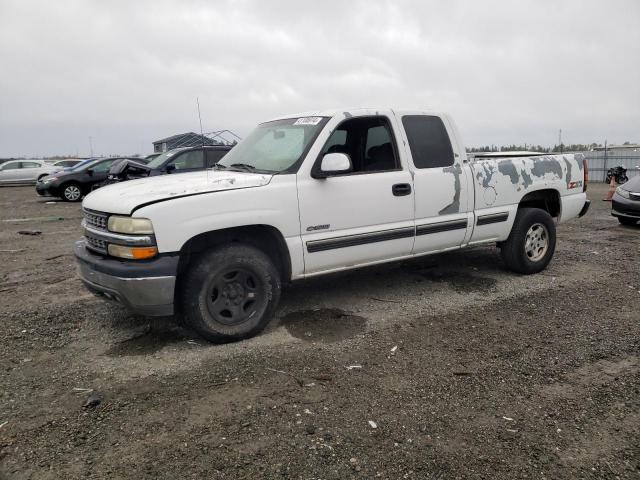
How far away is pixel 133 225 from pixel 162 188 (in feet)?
1.46

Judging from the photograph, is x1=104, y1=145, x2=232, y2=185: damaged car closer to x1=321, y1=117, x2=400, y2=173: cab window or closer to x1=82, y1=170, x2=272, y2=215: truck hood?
x1=321, y1=117, x2=400, y2=173: cab window

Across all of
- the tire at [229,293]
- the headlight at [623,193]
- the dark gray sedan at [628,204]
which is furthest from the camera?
the headlight at [623,193]

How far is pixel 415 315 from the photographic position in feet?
14.9

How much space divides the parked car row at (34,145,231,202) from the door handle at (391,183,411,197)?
7.31 metres

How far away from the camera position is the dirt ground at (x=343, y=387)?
2.47 meters

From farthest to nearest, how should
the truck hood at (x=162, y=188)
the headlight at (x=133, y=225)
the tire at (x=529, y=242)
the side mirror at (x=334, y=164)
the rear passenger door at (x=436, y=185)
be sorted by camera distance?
the tire at (x=529, y=242)
the rear passenger door at (x=436, y=185)
the side mirror at (x=334, y=164)
the truck hood at (x=162, y=188)
the headlight at (x=133, y=225)

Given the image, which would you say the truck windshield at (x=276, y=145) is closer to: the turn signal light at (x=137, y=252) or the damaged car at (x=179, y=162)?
the turn signal light at (x=137, y=252)

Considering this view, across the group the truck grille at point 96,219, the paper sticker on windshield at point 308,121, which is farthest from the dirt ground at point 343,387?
the paper sticker on windshield at point 308,121

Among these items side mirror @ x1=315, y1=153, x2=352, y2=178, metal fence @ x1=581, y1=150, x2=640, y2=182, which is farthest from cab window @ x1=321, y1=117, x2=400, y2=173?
metal fence @ x1=581, y1=150, x2=640, y2=182

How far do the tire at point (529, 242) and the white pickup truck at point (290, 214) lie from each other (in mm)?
25

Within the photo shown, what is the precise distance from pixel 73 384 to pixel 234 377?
1.09m

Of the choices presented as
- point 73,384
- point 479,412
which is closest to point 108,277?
point 73,384

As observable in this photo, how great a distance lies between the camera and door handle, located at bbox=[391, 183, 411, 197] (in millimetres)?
4562

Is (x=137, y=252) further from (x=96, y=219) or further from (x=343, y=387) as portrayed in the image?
(x=343, y=387)
